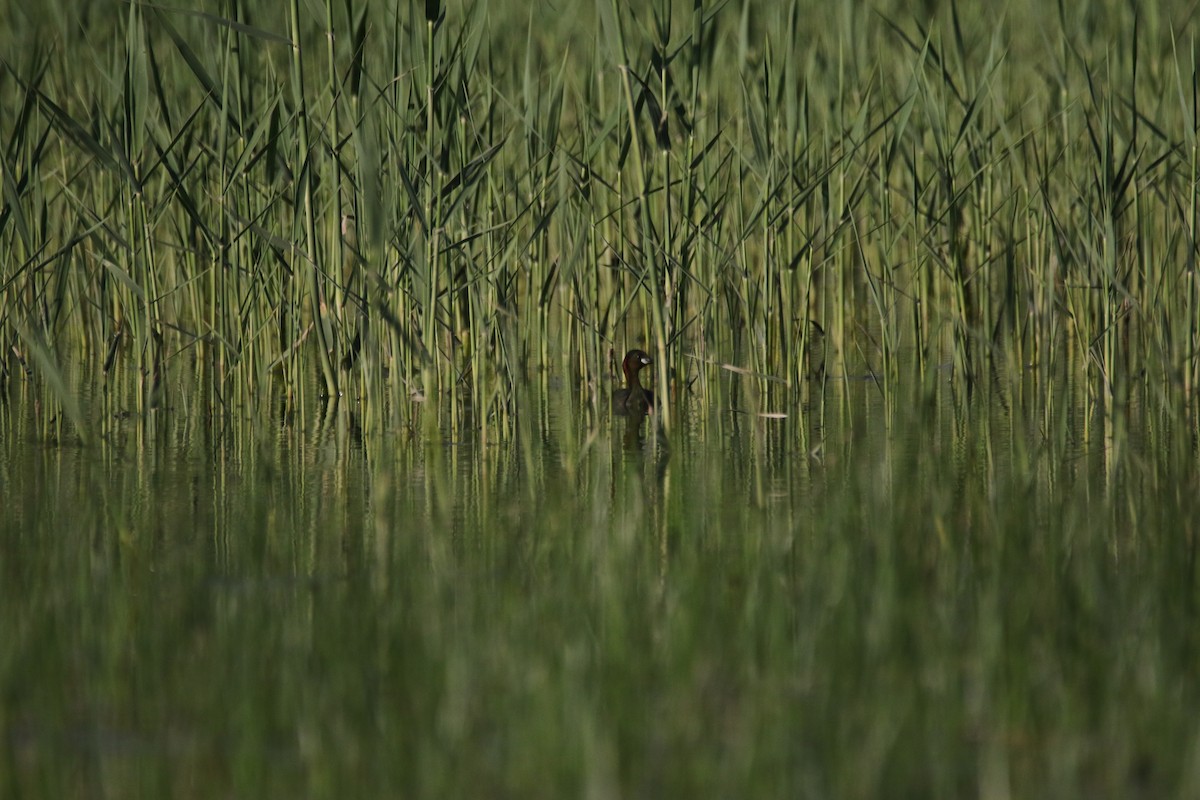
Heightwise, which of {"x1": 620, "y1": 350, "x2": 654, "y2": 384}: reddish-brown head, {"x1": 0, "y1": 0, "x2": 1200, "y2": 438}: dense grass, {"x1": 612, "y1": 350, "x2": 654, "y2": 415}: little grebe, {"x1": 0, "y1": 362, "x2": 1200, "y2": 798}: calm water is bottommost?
{"x1": 0, "y1": 362, "x2": 1200, "y2": 798}: calm water

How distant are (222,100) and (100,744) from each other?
3.06 meters

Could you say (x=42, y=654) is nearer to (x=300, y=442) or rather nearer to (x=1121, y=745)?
(x=1121, y=745)

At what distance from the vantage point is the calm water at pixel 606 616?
244 cm

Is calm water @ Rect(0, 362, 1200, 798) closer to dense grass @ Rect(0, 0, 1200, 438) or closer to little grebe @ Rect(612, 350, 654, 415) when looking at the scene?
dense grass @ Rect(0, 0, 1200, 438)

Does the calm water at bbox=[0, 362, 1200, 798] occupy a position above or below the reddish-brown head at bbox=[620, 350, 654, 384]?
below

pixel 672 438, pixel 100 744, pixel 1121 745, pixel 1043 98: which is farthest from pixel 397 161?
pixel 1043 98

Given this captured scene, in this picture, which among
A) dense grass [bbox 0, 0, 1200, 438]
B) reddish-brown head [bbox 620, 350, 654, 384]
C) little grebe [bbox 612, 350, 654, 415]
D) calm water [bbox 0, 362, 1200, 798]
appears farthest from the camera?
reddish-brown head [bbox 620, 350, 654, 384]

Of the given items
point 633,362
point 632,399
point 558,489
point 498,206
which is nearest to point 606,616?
point 558,489

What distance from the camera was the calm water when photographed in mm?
2439

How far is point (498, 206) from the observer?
622 centimetres

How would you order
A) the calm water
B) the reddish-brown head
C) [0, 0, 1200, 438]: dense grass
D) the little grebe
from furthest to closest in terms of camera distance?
the reddish-brown head
the little grebe
[0, 0, 1200, 438]: dense grass
the calm water

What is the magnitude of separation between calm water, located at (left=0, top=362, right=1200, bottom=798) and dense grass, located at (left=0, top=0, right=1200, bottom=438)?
16.3 inches

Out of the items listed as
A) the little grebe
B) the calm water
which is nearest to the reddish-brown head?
the little grebe

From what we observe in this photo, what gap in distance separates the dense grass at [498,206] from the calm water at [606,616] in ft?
1.36
